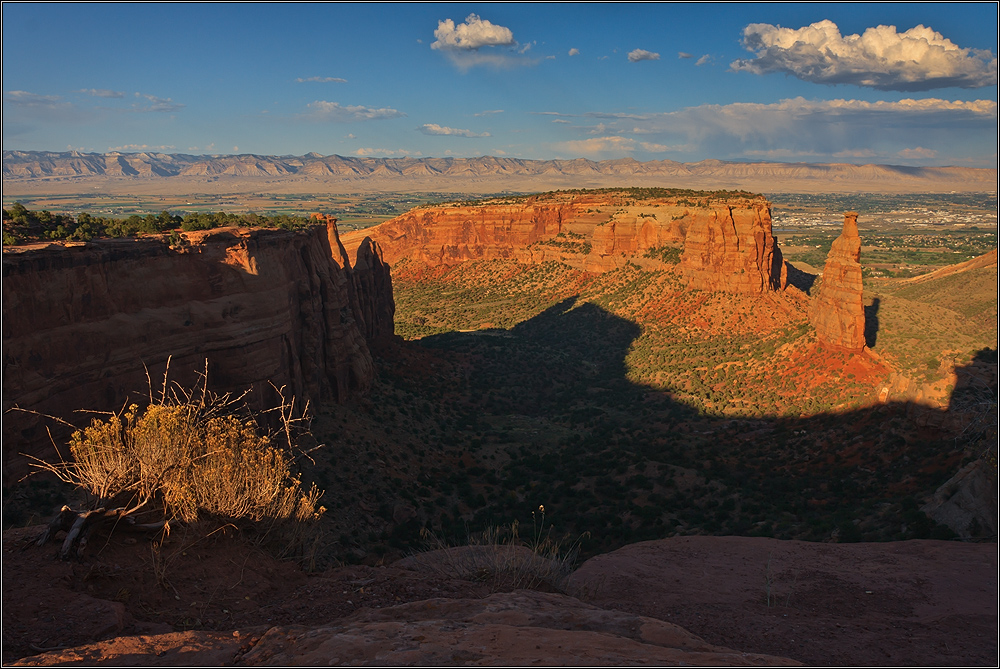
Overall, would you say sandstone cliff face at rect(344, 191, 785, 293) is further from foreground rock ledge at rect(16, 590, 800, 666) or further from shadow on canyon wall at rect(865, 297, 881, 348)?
foreground rock ledge at rect(16, 590, 800, 666)

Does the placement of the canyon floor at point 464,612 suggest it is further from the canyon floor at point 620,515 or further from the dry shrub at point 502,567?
the dry shrub at point 502,567

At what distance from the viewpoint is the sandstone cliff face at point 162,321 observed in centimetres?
1950

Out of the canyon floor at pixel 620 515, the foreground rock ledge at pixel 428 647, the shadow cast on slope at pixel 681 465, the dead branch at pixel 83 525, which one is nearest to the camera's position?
the foreground rock ledge at pixel 428 647

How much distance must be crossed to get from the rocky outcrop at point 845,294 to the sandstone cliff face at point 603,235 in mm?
15114

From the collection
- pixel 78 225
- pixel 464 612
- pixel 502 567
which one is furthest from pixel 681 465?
pixel 78 225

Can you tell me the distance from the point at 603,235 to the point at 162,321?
7288 centimetres

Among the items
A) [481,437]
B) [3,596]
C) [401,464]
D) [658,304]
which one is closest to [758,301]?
[658,304]

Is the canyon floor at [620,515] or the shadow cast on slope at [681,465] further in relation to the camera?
the shadow cast on slope at [681,465]

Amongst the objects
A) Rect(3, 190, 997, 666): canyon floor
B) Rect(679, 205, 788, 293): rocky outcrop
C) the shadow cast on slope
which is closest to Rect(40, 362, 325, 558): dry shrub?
Rect(3, 190, 997, 666): canyon floor

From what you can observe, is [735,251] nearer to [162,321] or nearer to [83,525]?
[162,321]

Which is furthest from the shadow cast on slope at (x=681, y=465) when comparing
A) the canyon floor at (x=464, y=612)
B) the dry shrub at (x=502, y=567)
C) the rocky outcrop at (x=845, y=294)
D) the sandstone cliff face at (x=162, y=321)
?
the dry shrub at (x=502, y=567)

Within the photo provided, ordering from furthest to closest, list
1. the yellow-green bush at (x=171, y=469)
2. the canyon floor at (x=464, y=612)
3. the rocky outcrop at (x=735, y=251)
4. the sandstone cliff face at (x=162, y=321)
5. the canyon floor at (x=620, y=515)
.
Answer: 1. the rocky outcrop at (x=735, y=251)
2. the sandstone cliff face at (x=162, y=321)
3. the yellow-green bush at (x=171, y=469)
4. the canyon floor at (x=620, y=515)
5. the canyon floor at (x=464, y=612)

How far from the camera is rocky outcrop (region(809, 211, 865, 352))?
46531mm

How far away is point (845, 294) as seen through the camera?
4725cm
